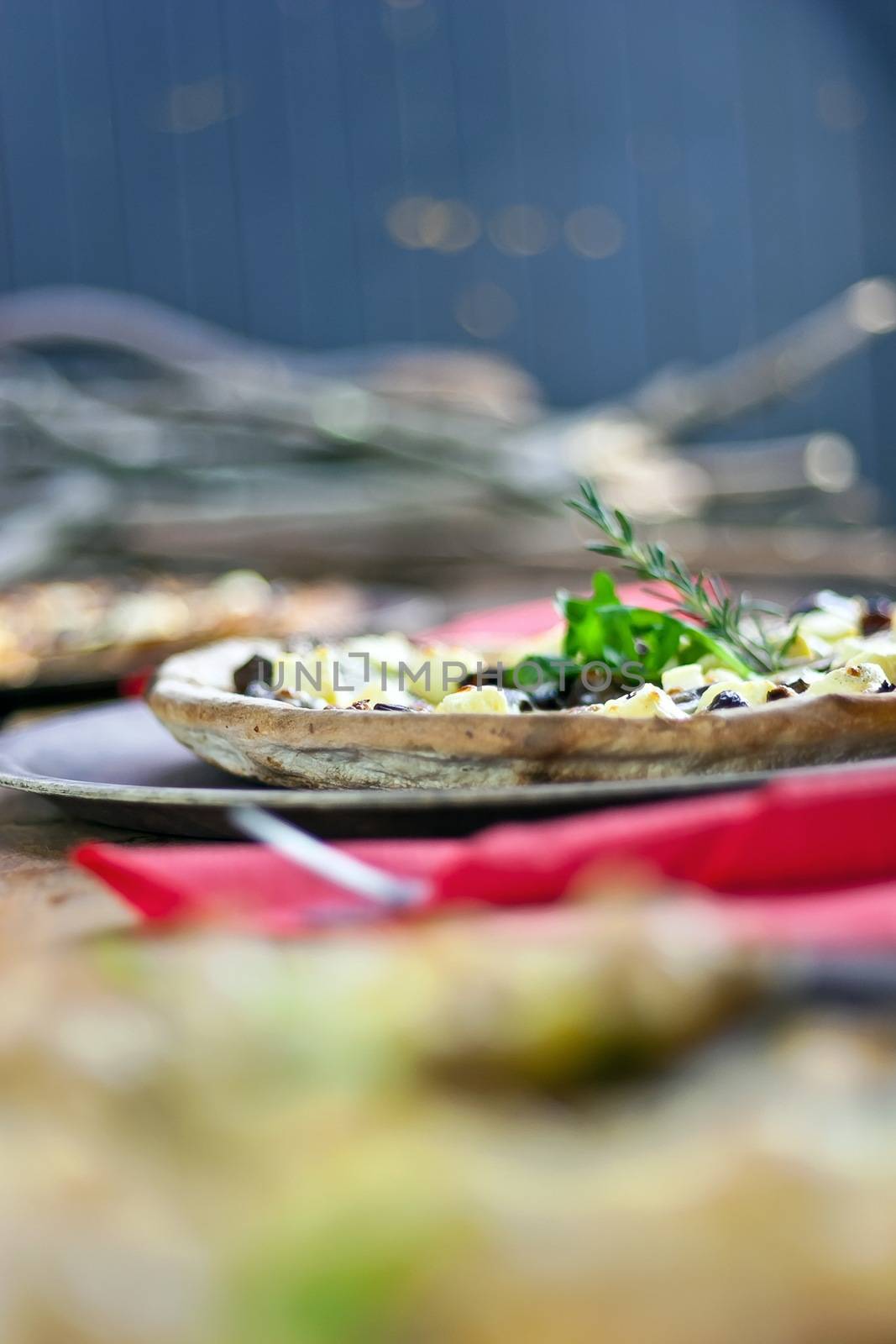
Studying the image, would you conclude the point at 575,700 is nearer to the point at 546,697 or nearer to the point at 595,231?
the point at 546,697

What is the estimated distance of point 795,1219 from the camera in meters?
0.25

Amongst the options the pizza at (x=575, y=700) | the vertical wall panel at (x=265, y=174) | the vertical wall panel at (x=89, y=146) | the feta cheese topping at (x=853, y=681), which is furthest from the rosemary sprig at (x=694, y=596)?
the vertical wall panel at (x=89, y=146)

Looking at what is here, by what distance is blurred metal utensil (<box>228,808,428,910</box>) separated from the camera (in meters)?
0.42

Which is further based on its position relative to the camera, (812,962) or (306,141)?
(306,141)

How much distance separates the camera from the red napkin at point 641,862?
430mm

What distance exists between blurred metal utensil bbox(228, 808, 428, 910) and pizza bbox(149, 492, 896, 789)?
13cm

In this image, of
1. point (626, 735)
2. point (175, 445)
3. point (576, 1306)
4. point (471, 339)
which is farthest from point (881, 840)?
point (471, 339)

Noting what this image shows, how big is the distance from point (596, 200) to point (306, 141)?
97 centimetres

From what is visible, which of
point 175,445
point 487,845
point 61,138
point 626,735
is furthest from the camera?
point 61,138

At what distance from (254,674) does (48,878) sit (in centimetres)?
22

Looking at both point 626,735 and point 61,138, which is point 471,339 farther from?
point 626,735

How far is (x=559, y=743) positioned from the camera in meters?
0.57

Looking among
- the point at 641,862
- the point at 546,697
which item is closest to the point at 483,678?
the point at 546,697

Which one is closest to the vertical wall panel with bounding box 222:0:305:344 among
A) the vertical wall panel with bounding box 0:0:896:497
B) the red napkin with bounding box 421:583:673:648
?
the vertical wall panel with bounding box 0:0:896:497
